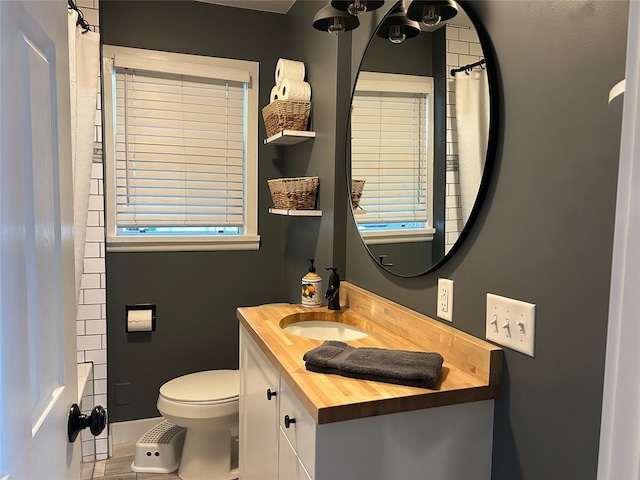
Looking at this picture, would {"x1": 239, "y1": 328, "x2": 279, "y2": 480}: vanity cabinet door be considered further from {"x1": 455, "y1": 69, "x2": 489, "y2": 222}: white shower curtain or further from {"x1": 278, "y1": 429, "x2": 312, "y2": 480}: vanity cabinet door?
{"x1": 455, "y1": 69, "x2": 489, "y2": 222}: white shower curtain

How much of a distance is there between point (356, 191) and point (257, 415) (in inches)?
39.1

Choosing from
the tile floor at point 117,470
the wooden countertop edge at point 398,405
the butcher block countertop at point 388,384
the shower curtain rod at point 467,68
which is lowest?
the tile floor at point 117,470

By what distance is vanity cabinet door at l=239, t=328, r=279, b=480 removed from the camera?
163 centimetres

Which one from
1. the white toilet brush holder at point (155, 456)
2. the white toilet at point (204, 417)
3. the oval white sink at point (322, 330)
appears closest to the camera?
the oval white sink at point (322, 330)

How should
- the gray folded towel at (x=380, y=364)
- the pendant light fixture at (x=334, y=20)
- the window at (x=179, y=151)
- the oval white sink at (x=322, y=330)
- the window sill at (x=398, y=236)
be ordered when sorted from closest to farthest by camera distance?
the gray folded towel at (x=380, y=364), the window sill at (x=398, y=236), the pendant light fixture at (x=334, y=20), the oval white sink at (x=322, y=330), the window at (x=179, y=151)

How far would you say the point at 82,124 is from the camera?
7.50 ft

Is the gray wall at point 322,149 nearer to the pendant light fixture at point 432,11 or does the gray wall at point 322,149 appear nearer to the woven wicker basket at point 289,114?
the woven wicker basket at point 289,114

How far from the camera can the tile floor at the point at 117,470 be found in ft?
8.29

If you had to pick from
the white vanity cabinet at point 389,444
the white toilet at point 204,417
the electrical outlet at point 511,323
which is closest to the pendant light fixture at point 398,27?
the electrical outlet at point 511,323

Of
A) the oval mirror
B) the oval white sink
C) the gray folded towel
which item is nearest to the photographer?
the gray folded towel

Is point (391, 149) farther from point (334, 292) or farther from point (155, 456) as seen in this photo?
point (155, 456)

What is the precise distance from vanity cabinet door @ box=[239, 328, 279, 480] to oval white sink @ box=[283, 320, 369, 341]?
0.21 m

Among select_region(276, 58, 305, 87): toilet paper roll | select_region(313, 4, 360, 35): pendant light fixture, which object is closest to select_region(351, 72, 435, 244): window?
select_region(313, 4, 360, 35): pendant light fixture

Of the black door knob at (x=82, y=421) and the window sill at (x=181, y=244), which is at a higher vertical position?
the window sill at (x=181, y=244)
